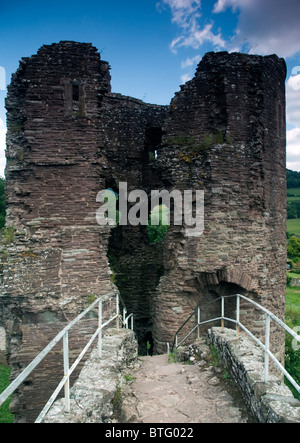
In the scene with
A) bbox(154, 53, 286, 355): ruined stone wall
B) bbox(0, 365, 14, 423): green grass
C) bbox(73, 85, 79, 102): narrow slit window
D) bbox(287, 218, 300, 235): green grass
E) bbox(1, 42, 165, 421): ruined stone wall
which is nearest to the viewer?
bbox(1, 42, 165, 421): ruined stone wall

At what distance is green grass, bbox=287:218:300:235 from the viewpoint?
59.6m

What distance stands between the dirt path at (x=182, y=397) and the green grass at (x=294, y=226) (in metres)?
56.9

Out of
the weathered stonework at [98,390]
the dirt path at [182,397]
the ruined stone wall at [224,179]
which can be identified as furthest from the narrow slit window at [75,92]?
the dirt path at [182,397]

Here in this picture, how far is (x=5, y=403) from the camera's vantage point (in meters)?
13.7

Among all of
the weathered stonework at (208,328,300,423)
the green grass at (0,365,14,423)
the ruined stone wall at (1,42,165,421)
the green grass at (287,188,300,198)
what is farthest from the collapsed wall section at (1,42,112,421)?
the green grass at (287,188,300,198)

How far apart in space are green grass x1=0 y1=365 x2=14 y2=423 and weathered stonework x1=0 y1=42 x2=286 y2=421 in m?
5.27

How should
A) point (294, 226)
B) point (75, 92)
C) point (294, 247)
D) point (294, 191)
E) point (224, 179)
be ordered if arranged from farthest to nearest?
point (294, 191), point (294, 226), point (294, 247), point (224, 179), point (75, 92)

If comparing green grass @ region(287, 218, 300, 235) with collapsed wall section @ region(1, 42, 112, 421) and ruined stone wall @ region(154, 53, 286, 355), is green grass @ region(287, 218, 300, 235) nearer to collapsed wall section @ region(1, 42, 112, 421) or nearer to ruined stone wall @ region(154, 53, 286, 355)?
ruined stone wall @ region(154, 53, 286, 355)

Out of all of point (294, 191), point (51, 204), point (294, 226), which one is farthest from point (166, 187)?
point (294, 191)

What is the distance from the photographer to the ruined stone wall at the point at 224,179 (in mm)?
9820

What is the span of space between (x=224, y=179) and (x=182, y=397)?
6215 mm

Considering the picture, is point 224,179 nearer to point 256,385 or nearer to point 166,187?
point 166,187

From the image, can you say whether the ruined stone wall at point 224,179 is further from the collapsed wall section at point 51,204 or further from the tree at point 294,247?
the tree at point 294,247
